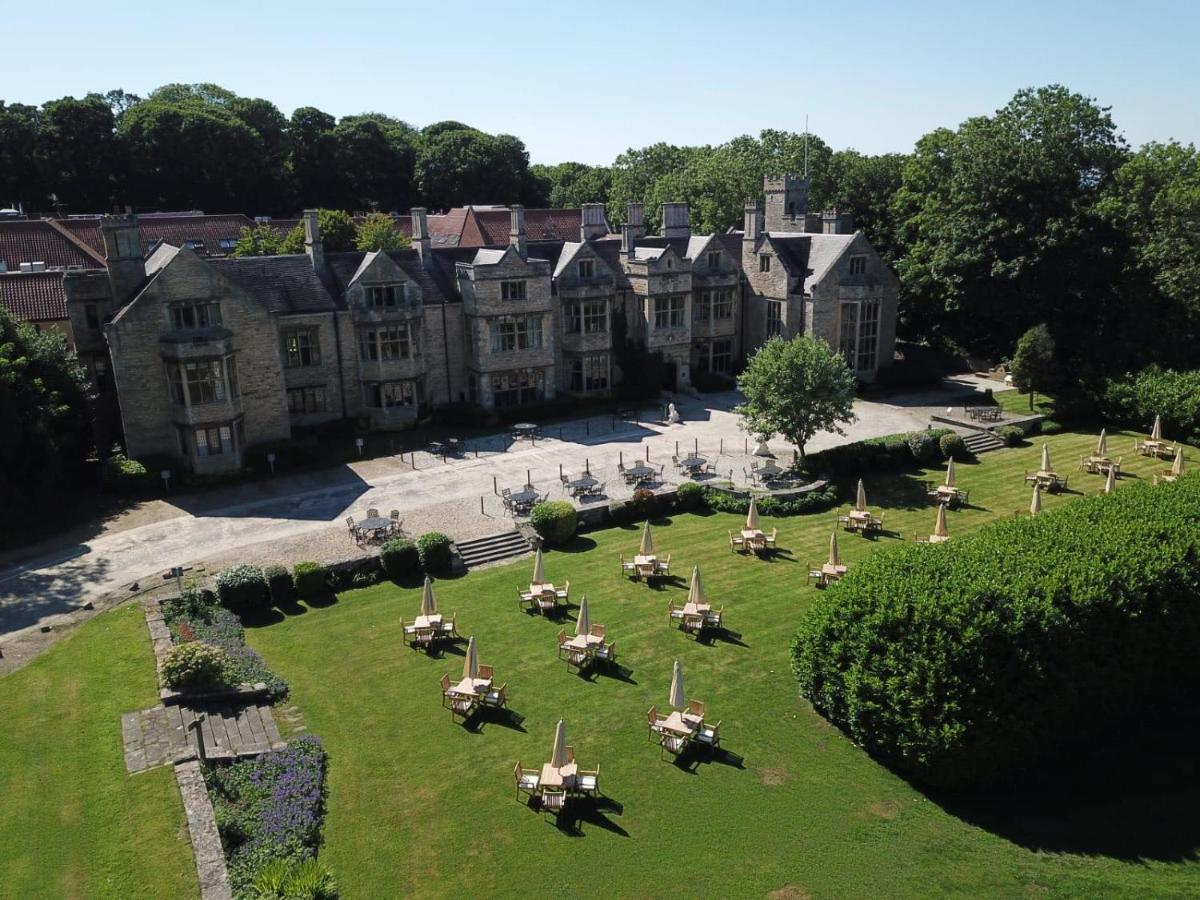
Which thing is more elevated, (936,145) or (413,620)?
(936,145)

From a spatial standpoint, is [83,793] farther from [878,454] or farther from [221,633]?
[878,454]

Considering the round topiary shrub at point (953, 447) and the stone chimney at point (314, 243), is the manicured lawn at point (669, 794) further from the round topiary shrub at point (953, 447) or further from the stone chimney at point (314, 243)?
the stone chimney at point (314, 243)

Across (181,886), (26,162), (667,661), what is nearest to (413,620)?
(667,661)

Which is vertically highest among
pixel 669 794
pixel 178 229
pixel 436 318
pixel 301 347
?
pixel 178 229

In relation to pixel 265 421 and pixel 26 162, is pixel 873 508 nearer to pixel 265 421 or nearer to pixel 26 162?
pixel 265 421

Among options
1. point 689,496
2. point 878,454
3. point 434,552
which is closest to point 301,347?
point 434,552

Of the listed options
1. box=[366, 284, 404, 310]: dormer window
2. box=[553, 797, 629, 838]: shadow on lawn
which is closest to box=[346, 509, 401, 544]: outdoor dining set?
box=[553, 797, 629, 838]: shadow on lawn

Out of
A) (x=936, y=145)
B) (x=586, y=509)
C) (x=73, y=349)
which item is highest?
(x=936, y=145)
